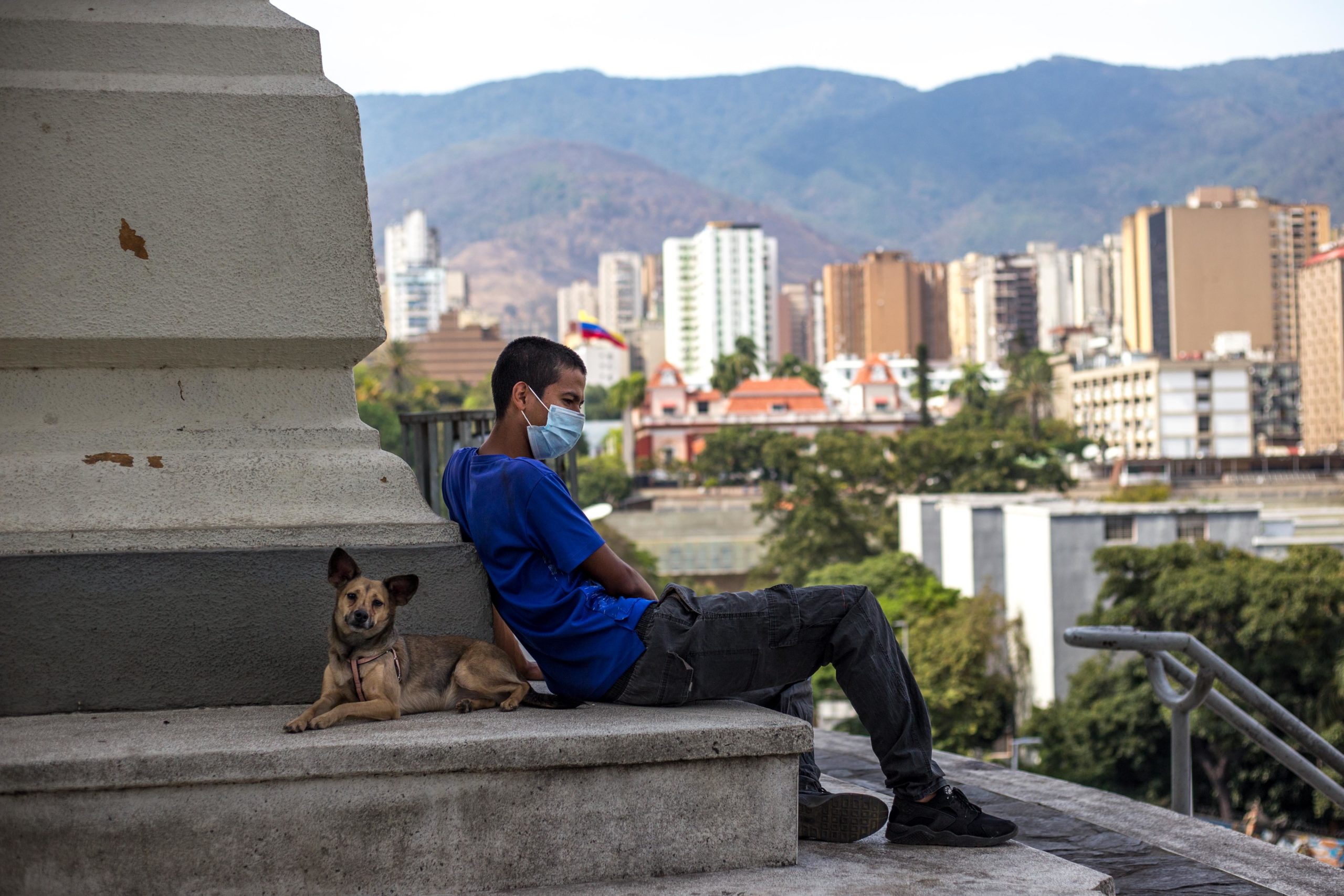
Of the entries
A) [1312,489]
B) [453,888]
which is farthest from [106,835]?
[1312,489]

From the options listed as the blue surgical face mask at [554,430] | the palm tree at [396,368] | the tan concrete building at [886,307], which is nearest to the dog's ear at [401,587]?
the blue surgical face mask at [554,430]

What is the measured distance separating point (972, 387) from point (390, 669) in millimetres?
95131

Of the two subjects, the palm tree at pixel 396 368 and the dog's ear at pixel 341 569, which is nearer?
the dog's ear at pixel 341 569

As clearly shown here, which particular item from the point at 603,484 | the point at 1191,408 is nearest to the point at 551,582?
the point at 603,484

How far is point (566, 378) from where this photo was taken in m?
3.61

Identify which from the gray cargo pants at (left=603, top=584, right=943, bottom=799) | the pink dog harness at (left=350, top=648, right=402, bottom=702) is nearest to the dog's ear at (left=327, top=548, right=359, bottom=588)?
the pink dog harness at (left=350, top=648, right=402, bottom=702)

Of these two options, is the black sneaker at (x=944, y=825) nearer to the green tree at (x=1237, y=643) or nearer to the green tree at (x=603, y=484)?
the green tree at (x=1237, y=643)

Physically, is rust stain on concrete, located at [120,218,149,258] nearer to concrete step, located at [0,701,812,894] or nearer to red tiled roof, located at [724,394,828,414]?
concrete step, located at [0,701,812,894]

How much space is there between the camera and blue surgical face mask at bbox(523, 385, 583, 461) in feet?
11.8

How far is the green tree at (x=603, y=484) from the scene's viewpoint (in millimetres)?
76688

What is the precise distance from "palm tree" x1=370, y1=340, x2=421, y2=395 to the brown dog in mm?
84860

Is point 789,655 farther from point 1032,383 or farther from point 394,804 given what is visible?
point 1032,383

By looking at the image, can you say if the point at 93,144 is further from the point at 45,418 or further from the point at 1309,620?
the point at 1309,620

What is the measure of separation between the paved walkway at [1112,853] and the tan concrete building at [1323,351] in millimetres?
107877
